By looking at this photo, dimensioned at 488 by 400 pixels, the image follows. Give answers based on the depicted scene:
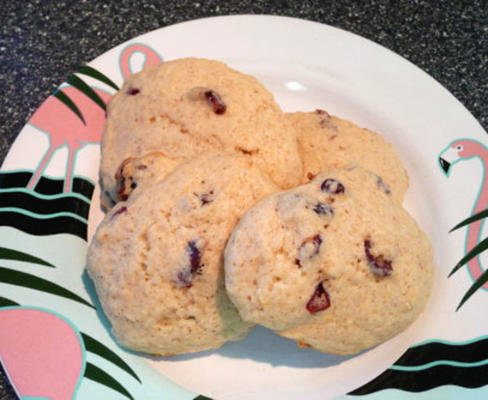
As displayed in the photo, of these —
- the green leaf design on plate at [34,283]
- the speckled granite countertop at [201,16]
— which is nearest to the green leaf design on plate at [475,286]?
the speckled granite countertop at [201,16]

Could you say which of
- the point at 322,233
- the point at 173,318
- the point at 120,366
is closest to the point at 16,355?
the point at 120,366

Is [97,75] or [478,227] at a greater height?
[97,75]

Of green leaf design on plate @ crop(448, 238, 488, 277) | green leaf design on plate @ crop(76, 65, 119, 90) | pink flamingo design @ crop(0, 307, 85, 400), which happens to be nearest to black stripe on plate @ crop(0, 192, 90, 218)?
pink flamingo design @ crop(0, 307, 85, 400)

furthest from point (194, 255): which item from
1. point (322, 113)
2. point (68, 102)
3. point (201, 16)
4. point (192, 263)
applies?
point (201, 16)

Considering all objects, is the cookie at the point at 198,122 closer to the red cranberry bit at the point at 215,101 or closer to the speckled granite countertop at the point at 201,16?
the red cranberry bit at the point at 215,101

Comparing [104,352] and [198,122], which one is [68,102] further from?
[104,352]

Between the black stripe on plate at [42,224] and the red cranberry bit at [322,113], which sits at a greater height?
the red cranberry bit at [322,113]

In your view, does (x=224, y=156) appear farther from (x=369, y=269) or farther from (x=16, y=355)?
(x=16, y=355)
